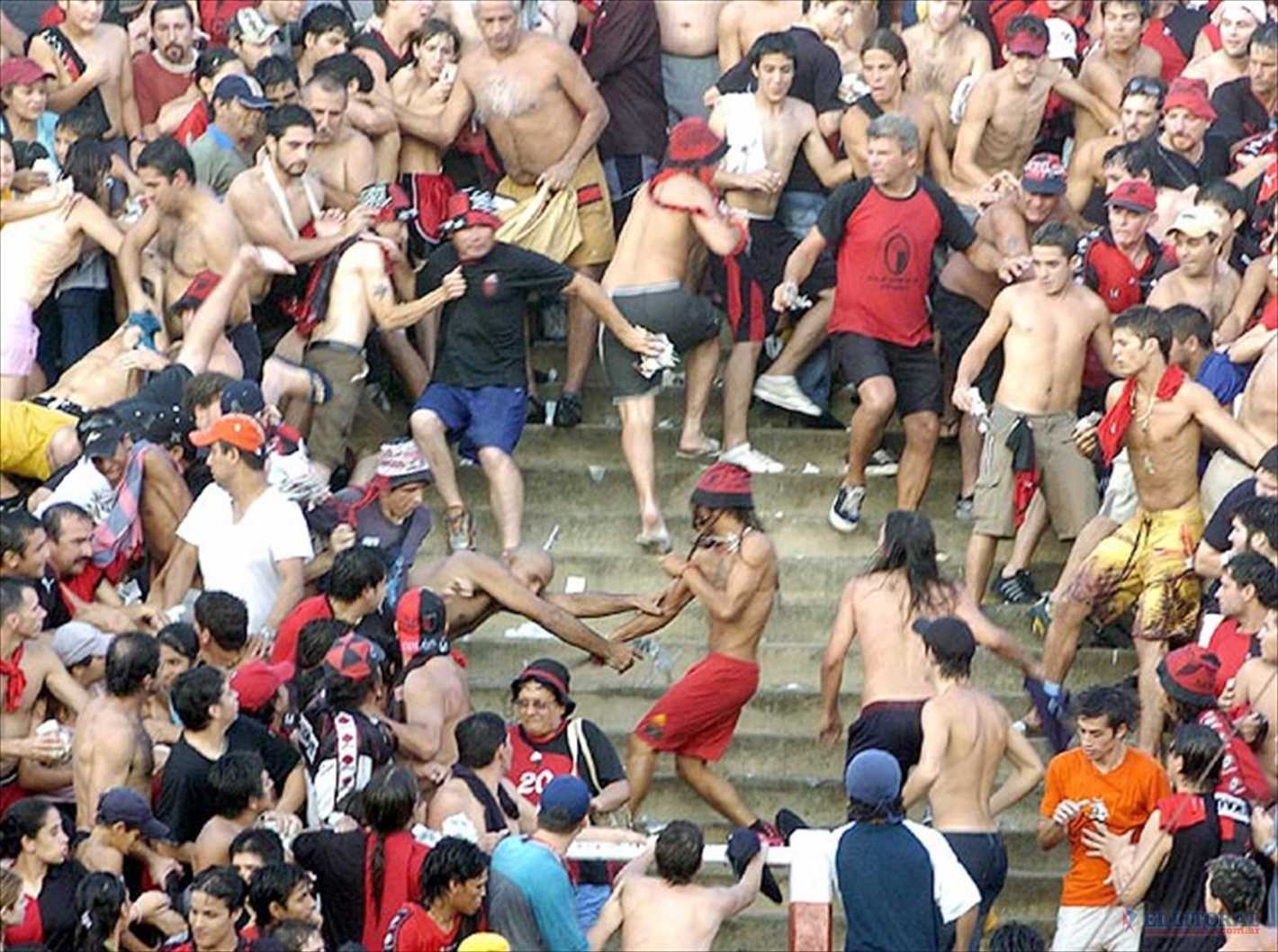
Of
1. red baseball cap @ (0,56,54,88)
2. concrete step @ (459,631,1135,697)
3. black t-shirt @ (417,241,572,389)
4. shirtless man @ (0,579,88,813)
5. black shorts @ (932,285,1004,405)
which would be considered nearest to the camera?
shirtless man @ (0,579,88,813)

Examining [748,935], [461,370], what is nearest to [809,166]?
[461,370]

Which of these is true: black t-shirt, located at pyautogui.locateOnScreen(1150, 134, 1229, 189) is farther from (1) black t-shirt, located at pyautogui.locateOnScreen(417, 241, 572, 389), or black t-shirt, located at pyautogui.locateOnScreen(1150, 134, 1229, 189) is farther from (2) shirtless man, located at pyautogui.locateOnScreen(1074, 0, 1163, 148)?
(1) black t-shirt, located at pyautogui.locateOnScreen(417, 241, 572, 389)

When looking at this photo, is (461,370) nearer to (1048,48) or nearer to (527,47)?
(527,47)

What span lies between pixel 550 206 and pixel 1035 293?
251 centimetres

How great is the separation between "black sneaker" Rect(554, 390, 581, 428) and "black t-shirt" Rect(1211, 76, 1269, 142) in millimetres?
3415

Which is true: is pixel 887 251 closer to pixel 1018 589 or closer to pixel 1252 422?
pixel 1018 589

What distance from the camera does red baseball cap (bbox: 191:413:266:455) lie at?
15375mm

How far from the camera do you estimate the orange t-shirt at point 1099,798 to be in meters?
14.4

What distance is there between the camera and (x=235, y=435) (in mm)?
15375

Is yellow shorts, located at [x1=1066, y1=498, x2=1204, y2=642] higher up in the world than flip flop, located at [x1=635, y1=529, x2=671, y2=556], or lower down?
higher up

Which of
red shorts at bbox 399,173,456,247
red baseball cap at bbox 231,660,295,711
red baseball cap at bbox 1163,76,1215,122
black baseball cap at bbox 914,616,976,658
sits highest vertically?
red baseball cap at bbox 1163,76,1215,122

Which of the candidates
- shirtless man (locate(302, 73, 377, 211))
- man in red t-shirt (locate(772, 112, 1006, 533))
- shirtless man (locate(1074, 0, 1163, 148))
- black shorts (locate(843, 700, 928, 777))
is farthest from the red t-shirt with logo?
black shorts (locate(843, 700, 928, 777))

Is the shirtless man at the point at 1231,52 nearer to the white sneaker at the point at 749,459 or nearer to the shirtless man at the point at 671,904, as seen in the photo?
the white sneaker at the point at 749,459

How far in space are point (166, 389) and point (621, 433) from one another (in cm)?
249
